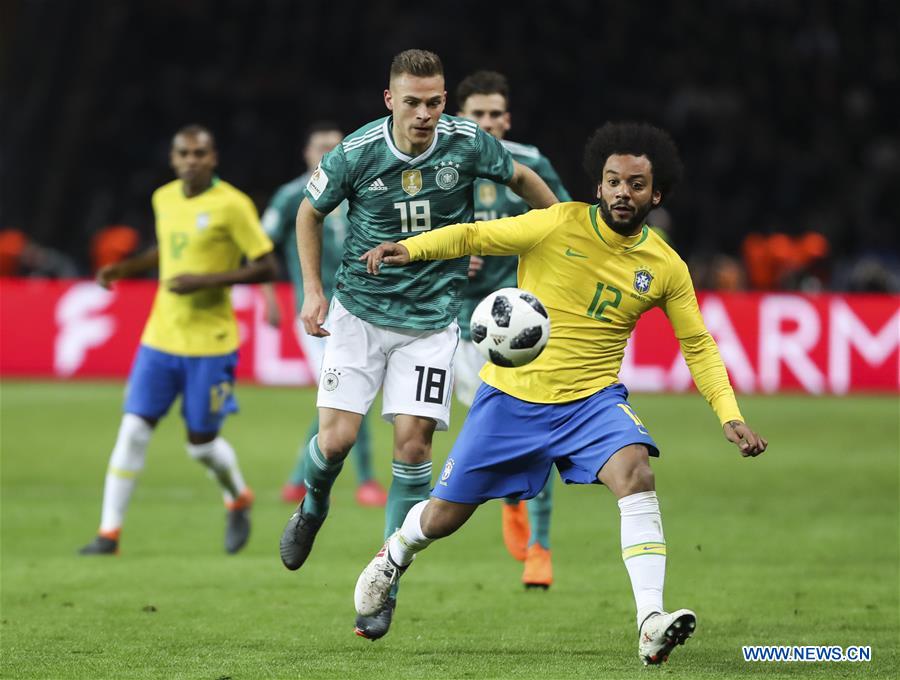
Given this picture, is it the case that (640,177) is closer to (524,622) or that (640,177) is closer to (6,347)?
(524,622)

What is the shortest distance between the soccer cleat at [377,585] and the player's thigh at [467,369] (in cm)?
245

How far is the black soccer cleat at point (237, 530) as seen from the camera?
9.04m

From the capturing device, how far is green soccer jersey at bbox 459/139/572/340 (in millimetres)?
Answer: 7992

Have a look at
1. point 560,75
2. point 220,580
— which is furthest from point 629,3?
point 220,580

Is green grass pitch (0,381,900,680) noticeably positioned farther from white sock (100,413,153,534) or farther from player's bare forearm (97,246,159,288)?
player's bare forearm (97,246,159,288)

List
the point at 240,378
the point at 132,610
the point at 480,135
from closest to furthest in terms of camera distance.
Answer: the point at 480,135 → the point at 132,610 → the point at 240,378

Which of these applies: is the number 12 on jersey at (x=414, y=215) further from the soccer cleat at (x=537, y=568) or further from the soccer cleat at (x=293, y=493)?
the soccer cleat at (x=293, y=493)

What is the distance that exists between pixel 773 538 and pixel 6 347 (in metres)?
11.5

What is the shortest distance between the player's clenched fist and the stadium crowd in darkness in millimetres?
17116

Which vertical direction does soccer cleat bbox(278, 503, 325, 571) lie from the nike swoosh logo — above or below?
below

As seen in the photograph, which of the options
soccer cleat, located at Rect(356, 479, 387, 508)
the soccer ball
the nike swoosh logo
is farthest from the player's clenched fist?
soccer cleat, located at Rect(356, 479, 387, 508)

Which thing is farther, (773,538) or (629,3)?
(629,3)

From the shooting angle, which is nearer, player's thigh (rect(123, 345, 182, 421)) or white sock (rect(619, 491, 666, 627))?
white sock (rect(619, 491, 666, 627))

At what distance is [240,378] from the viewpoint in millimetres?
18312
